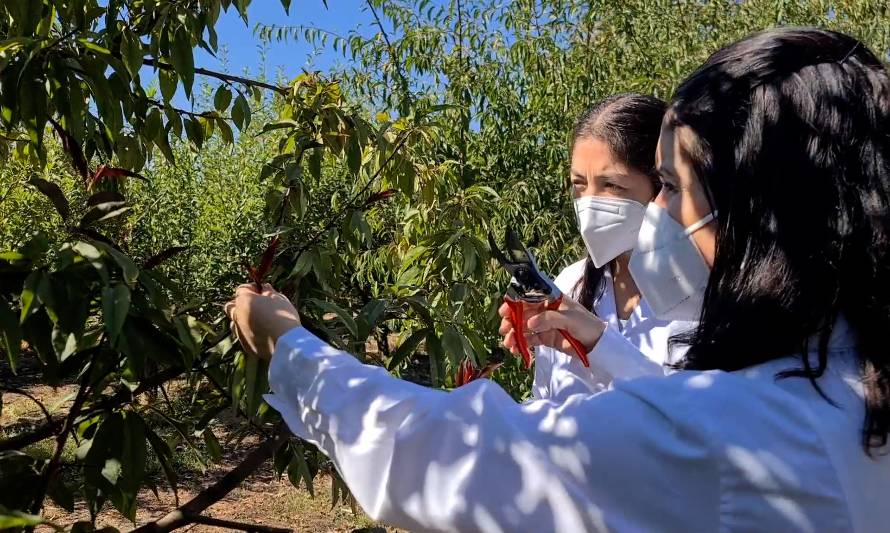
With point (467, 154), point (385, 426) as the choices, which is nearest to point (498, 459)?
point (385, 426)

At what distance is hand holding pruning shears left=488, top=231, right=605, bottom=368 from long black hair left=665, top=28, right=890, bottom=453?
0.70 metres

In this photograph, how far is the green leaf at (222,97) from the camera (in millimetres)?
2588

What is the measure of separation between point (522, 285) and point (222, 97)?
4.35 feet

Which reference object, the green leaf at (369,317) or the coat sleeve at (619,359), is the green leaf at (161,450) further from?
the coat sleeve at (619,359)

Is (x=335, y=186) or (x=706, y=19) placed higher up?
(x=706, y=19)

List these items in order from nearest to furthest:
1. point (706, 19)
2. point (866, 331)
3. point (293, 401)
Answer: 1. point (866, 331)
2. point (293, 401)
3. point (706, 19)

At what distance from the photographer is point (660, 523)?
31.9 inches

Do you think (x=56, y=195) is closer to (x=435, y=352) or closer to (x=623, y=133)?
(x=435, y=352)

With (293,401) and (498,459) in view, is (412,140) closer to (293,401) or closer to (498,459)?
(293,401)

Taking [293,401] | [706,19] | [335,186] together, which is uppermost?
[706,19]

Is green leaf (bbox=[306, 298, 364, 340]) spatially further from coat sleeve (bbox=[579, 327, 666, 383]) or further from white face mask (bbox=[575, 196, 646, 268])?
white face mask (bbox=[575, 196, 646, 268])

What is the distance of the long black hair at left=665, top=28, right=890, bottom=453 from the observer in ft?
2.92

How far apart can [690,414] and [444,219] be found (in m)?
2.50

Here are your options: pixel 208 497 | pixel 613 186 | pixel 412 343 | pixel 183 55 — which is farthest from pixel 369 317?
pixel 183 55
